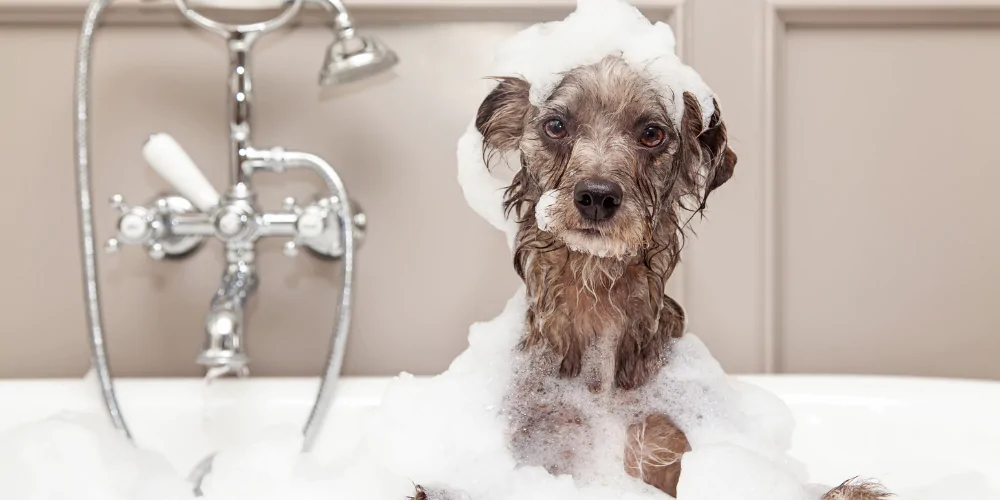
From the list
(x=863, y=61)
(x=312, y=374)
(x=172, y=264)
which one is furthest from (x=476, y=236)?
(x=863, y=61)

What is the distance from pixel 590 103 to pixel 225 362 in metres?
0.64

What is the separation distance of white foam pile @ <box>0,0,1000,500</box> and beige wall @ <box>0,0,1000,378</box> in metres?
0.55

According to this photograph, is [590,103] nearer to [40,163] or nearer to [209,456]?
[209,456]

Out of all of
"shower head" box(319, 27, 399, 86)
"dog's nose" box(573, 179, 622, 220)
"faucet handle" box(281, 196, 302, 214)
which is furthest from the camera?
"faucet handle" box(281, 196, 302, 214)

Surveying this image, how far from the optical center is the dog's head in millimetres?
500

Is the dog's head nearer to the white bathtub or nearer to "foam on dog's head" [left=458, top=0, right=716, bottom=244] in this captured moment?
"foam on dog's head" [left=458, top=0, right=716, bottom=244]

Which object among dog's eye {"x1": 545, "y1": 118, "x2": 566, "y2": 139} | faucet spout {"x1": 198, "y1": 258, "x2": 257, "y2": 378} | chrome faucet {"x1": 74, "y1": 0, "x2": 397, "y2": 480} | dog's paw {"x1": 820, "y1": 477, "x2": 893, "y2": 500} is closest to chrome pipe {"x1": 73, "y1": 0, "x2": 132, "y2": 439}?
chrome faucet {"x1": 74, "y1": 0, "x2": 397, "y2": 480}

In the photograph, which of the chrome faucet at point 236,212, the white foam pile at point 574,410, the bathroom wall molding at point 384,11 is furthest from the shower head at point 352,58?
the white foam pile at point 574,410

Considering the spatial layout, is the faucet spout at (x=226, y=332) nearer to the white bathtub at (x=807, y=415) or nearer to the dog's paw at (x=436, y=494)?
the white bathtub at (x=807, y=415)

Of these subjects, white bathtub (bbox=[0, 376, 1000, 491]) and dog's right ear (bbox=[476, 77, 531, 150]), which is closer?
dog's right ear (bbox=[476, 77, 531, 150])

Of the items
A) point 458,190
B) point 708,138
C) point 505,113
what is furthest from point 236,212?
point 708,138

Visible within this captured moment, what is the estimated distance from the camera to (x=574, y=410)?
21.8 inches

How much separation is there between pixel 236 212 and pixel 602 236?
0.66m

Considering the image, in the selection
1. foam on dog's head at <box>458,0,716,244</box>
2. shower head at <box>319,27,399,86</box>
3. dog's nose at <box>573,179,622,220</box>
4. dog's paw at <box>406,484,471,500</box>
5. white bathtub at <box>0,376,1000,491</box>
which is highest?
shower head at <box>319,27,399,86</box>
